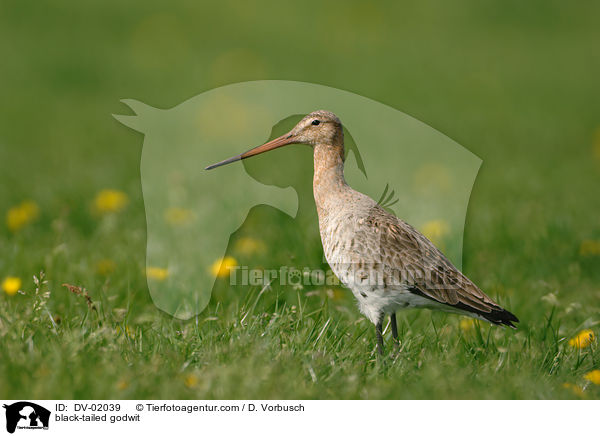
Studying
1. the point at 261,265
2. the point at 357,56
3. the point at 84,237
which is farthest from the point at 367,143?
the point at 357,56

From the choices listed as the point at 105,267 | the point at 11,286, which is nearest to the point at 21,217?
the point at 105,267

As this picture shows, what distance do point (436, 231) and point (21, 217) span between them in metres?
3.94

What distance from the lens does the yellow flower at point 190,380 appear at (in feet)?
12.3

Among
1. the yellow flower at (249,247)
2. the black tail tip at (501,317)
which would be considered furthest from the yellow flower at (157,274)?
the black tail tip at (501,317)

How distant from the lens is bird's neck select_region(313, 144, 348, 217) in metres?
4.77

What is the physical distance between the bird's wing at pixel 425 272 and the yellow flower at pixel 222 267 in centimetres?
153

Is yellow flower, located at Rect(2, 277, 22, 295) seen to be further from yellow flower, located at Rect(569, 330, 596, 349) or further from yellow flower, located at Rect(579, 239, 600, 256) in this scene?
yellow flower, located at Rect(579, 239, 600, 256)

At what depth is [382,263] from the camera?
14.4 ft

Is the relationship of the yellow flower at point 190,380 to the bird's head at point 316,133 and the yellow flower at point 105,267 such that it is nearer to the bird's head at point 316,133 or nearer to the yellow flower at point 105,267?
the bird's head at point 316,133

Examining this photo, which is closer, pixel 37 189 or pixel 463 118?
pixel 37 189

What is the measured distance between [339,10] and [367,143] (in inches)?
473

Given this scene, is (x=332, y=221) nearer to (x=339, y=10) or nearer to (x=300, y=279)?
(x=300, y=279)

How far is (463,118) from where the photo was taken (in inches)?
493

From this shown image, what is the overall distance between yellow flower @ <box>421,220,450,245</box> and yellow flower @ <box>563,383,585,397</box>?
2.36 metres
